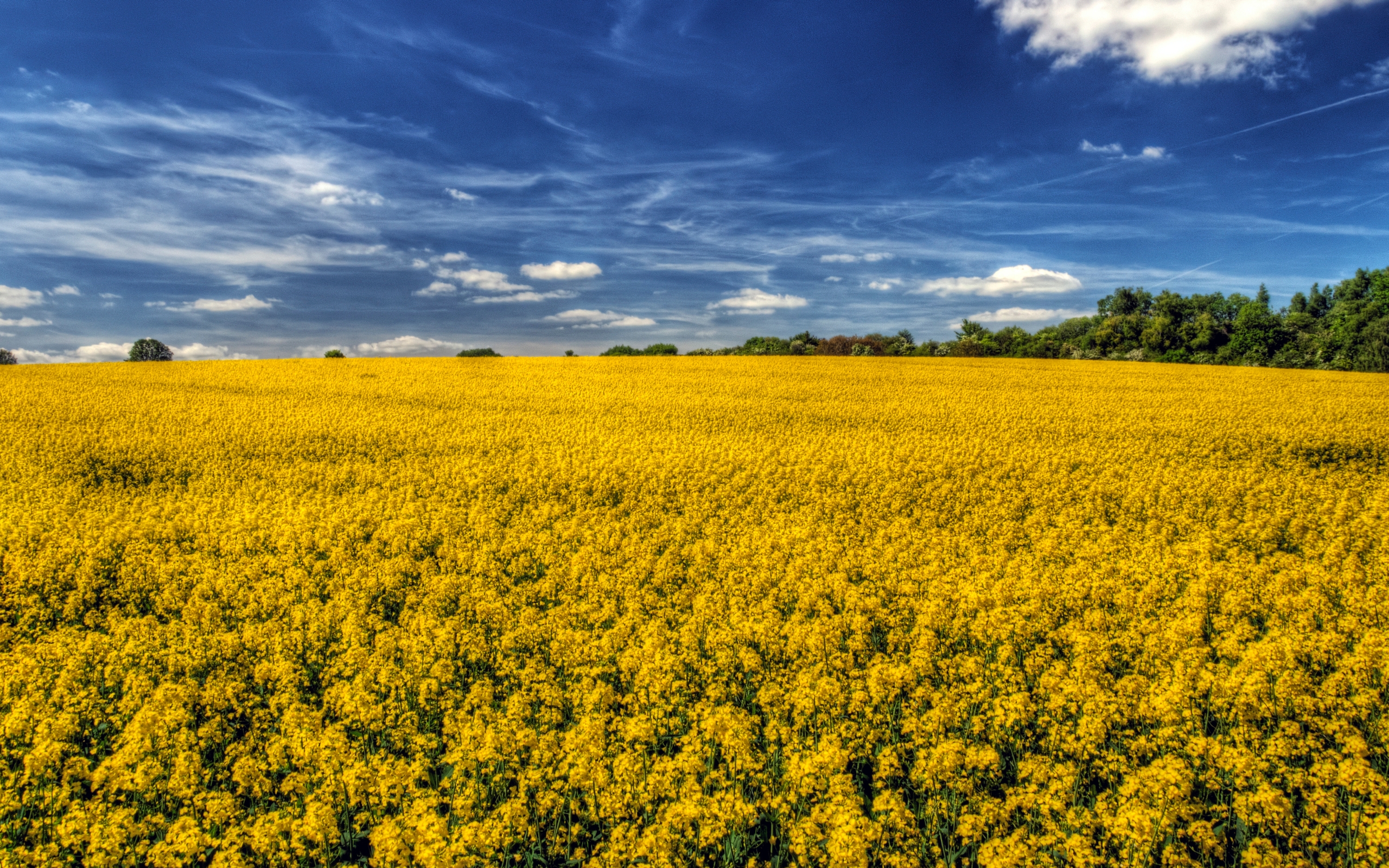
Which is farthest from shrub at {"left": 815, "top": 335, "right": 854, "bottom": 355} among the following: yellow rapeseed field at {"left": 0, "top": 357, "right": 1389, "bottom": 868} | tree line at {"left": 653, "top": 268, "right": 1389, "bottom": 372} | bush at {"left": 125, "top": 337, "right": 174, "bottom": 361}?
bush at {"left": 125, "top": 337, "right": 174, "bottom": 361}

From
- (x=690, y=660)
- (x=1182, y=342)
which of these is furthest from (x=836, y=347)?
(x=690, y=660)

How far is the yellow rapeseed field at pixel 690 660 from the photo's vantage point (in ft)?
15.6

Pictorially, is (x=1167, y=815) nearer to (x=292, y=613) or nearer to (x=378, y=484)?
(x=292, y=613)

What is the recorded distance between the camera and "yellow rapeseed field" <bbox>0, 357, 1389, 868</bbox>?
4770mm

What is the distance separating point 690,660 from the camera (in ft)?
22.3

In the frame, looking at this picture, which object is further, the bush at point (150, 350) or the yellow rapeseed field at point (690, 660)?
the bush at point (150, 350)

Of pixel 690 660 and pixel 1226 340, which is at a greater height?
pixel 1226 340

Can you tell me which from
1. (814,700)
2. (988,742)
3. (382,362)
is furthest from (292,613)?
(382,362)

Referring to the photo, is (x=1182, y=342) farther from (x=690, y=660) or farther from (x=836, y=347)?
(x=690, y=660)

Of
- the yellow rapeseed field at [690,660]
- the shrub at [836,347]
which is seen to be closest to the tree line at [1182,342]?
the shrub at [836,347]

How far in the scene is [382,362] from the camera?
43.6 meters

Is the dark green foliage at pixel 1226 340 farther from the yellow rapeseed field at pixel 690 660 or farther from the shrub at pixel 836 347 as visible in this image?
the yellow rapeseed field at pixel 690 660

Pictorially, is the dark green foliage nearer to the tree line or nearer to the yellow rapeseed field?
the tree line

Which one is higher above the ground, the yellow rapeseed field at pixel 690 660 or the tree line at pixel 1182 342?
the tree line at pixel 1182 342
